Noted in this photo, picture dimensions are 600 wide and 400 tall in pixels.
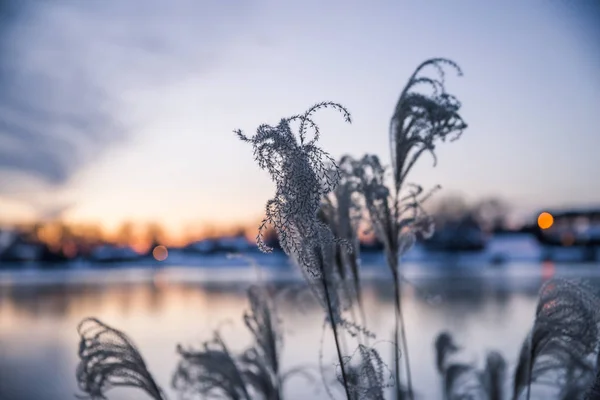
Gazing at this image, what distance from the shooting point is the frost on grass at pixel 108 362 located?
8.22ft

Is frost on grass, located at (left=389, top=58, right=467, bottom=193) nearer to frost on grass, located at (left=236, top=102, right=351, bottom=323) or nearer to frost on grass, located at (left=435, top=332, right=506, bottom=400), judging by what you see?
frost on grass, located at (left=236, top=102, right=351, bottom=323)

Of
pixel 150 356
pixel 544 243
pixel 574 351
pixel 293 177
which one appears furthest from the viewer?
pixel 544 243

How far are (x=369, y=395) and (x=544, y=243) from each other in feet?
224

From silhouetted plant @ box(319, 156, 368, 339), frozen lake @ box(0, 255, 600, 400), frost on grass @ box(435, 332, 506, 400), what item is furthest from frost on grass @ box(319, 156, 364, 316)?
frost on grass @ box(435, 332, 506, 400)

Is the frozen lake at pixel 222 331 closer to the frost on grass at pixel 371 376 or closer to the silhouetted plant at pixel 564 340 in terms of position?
the silhouetted plant at pixel 564 340

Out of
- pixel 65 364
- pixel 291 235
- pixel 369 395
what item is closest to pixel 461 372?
pixel 369 395

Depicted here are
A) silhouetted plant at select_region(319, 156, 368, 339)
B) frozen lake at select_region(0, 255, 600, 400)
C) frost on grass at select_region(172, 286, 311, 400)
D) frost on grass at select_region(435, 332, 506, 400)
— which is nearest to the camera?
silhouetted plant at select_region(319, 156, 368, 339)

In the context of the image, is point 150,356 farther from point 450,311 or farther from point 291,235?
point 291,235

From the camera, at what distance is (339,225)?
2.80 metres

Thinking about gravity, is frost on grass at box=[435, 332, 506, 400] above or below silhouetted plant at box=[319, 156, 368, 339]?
below

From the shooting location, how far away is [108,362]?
2.58m

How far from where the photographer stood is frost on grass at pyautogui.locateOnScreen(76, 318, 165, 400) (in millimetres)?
2506

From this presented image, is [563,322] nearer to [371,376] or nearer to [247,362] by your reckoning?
[371,376]

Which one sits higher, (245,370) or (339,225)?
(339,225)
